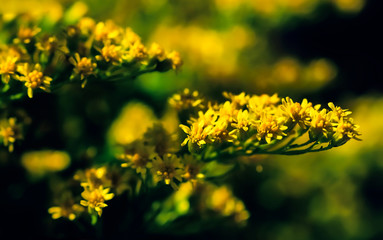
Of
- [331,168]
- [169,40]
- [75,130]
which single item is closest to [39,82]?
[75,130]

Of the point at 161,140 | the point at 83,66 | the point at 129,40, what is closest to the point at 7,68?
the point at 83,66

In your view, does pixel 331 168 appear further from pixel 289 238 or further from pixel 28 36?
pixel 28 36

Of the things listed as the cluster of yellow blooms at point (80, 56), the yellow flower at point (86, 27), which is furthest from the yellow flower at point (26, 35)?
the yellow flower at point (86, 27)

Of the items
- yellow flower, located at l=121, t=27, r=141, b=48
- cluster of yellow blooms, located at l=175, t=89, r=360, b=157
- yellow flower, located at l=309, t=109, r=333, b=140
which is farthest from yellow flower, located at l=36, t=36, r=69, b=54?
yellow flower, located at l=309, t=109, r=333, b=140

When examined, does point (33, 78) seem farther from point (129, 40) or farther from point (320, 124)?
point (320, 124)

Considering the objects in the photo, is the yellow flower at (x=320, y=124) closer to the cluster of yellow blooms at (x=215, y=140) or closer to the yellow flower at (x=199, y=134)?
the cluster of yellow blooms at (x=215, y=140)

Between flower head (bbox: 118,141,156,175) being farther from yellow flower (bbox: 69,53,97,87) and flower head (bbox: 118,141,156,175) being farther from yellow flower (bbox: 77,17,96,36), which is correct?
yellow flower (bbox: 77,17,96,36)
